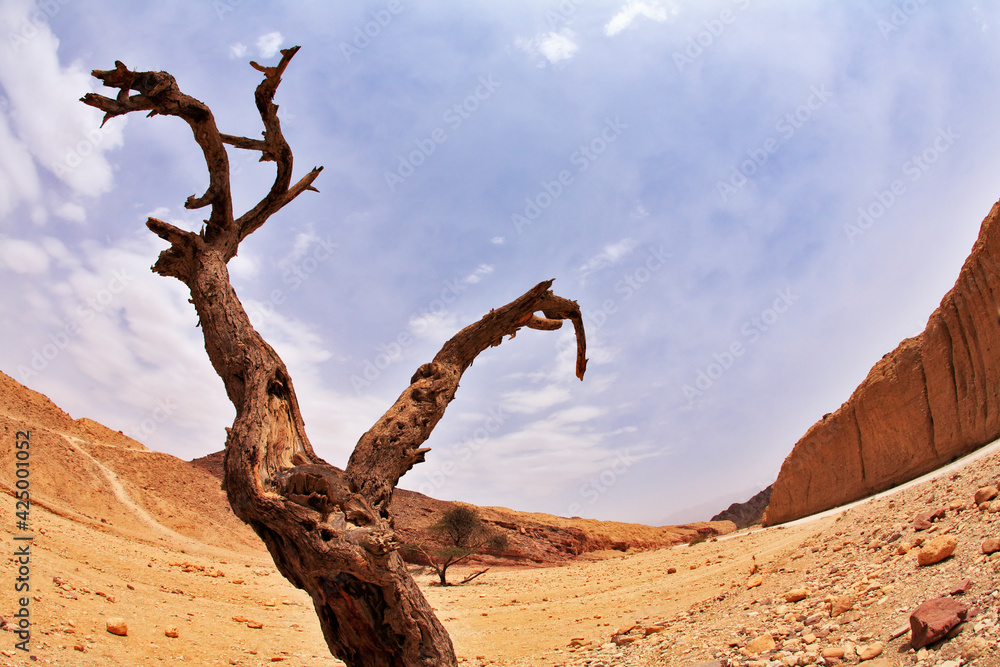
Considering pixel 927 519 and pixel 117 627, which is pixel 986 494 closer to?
pixel 927 519

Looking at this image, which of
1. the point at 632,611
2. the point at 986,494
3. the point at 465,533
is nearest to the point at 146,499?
the point at 465,533

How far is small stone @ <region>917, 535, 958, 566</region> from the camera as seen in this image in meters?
4.52

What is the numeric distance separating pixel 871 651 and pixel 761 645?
1014mm

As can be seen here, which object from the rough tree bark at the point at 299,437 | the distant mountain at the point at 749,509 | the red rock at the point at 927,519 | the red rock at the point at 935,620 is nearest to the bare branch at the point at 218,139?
the rough tree bark at the point at 299,437

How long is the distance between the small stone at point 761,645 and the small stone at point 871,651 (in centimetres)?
82

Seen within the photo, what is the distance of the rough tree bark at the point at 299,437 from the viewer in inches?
144

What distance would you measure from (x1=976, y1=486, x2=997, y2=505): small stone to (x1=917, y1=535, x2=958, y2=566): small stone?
904 millimetres

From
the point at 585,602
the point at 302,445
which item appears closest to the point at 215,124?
the point at 302,445

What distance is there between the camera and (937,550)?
4555mm

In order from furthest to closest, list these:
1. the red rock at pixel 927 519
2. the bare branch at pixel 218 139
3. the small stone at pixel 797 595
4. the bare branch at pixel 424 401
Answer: the red rock at pixel 927 519 < the small stone at pixel 797 595 < the bare branch at pixel 218 139 < the bare branch at pixel 424 401

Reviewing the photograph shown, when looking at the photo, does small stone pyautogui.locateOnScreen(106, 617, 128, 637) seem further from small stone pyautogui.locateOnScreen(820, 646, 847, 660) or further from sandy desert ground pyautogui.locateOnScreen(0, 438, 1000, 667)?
small stone pyautogui.locateOnScreen(820, 646, 847, 660)

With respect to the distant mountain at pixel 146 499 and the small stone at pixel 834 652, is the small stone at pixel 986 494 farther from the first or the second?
the distant mountain at pixel 146 499

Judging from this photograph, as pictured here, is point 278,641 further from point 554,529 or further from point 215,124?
point 554,529

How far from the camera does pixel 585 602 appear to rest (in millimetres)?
11859
